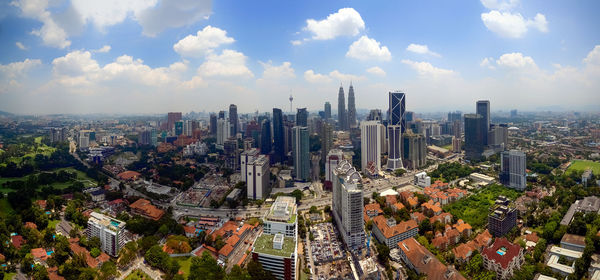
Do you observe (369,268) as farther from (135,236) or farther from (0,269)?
(0,269)

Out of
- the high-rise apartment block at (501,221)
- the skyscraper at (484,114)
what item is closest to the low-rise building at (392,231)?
the high-rise apartment block at (501,221)

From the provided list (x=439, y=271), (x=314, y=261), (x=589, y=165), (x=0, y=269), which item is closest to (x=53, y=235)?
(x=0, y=269)

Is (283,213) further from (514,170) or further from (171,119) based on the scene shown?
(171,119)

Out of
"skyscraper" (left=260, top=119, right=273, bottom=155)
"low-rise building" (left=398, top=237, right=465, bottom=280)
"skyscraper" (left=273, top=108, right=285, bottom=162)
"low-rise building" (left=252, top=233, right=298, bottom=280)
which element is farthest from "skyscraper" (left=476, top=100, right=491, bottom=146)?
"low-rise building" (left=252, top=233, right=298, bottom=280)

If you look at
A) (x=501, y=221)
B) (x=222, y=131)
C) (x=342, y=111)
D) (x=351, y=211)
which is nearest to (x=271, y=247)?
(x=351, y=211)

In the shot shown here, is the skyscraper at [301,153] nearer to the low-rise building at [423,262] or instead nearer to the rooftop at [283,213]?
the rooftop at [283,213]

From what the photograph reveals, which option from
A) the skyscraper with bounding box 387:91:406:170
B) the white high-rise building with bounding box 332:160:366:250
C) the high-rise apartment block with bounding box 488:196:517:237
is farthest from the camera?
the skyscraper with bounding box 387:91:406:170

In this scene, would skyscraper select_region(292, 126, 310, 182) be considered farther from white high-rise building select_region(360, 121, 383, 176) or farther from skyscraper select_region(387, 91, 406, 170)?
skyscraper select_region(387, 91, 406, 170)
